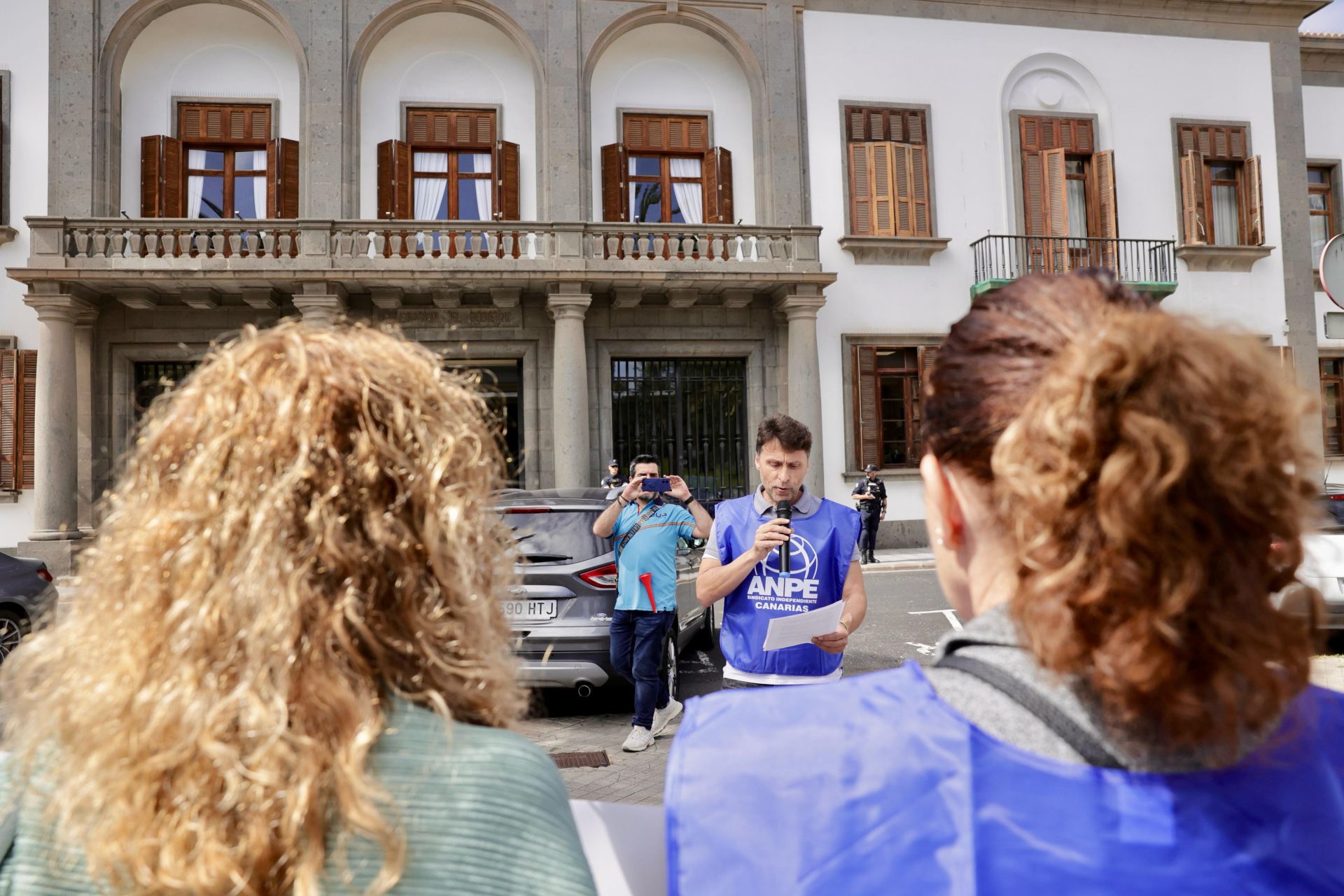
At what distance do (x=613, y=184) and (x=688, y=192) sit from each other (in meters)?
1.57

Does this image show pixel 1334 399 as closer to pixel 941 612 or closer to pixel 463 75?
pixel 941 612

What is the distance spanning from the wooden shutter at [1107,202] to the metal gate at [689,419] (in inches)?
309

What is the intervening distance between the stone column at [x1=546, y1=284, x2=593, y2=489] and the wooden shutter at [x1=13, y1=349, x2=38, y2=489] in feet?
28.3

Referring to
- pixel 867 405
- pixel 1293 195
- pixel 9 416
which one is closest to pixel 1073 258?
pixel 867 405

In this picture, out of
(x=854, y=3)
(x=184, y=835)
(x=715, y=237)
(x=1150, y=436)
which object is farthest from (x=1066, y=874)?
(x=854, y=3)

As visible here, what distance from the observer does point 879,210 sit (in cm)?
1703

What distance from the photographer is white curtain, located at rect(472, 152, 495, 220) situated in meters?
16.8

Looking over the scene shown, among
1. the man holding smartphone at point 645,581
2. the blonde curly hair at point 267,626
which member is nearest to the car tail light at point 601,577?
the man holding smartphone at point 645,581

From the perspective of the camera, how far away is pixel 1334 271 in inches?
200

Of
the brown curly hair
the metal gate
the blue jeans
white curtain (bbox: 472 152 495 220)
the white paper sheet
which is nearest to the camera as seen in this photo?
the brown curly hair

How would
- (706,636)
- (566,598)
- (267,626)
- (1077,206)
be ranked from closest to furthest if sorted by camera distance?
(267,626), (566,598), (706,636), (1077,206)

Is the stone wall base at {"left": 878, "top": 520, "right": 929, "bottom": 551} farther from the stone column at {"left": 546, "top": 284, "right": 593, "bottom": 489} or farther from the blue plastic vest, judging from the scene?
the blue plastic vest

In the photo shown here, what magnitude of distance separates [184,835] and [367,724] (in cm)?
20

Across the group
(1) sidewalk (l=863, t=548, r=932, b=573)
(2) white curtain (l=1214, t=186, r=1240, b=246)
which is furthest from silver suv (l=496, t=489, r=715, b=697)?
(2) white curtain (l=1214, t=186, r=1240, b=246)
